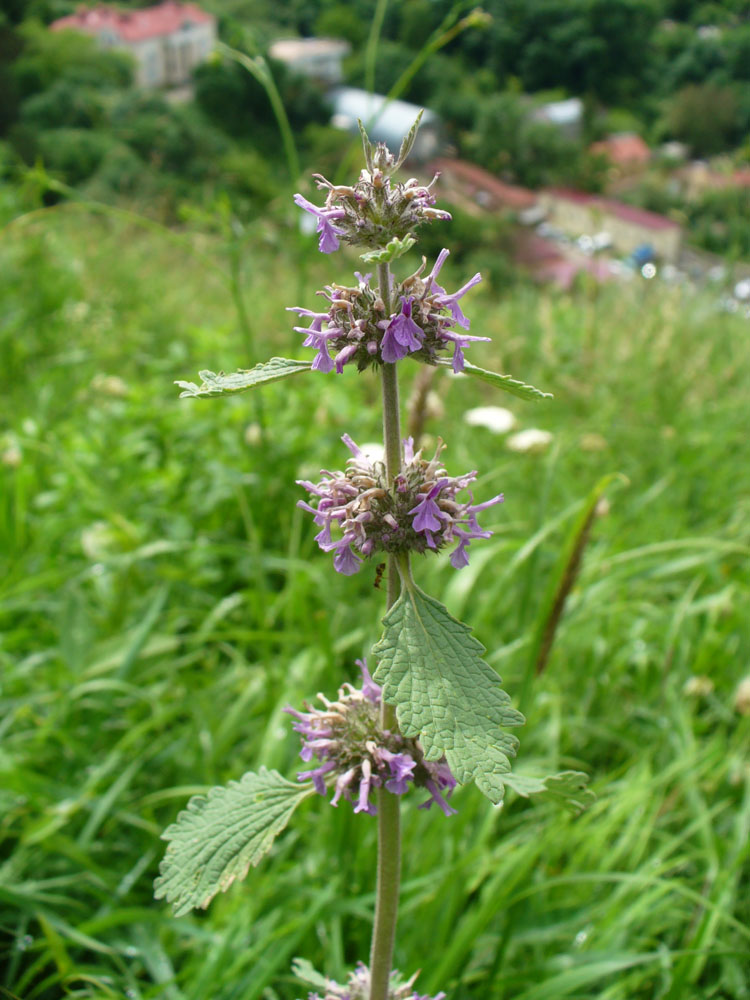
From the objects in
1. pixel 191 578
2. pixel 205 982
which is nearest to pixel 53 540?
pixel 191 578

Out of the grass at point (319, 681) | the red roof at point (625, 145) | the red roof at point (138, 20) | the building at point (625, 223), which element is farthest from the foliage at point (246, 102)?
the grass at point (319, 681)

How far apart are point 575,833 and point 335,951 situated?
70 cm

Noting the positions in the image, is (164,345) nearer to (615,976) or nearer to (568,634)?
(568,634)

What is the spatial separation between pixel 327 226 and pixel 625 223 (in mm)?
25986

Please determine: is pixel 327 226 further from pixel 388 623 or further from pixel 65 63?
pixel 65 63

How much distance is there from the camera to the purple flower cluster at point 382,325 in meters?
0.82

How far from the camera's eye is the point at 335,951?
5.09ft

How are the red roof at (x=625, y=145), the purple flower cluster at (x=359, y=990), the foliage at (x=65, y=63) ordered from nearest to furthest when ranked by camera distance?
the purple flower cluster at (x=359, y=990) → the foliage at (x=65, y=63) → the red roof at (x=625, y=145)

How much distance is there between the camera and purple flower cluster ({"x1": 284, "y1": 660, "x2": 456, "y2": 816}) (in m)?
0.95

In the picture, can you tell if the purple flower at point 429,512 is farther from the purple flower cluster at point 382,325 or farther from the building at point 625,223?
the building at point 625,223

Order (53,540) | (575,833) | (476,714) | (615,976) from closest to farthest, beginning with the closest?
(476,714) → (615,976) → (575,833) → (53,540)

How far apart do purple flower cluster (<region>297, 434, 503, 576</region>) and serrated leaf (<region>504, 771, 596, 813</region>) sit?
31 centimetres

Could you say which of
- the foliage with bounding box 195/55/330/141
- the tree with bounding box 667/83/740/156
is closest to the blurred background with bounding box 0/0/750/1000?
the foliage with bounding box 195/55/330/141

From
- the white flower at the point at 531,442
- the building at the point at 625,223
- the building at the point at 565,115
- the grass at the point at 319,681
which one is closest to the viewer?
the grass at the point at 319,681
